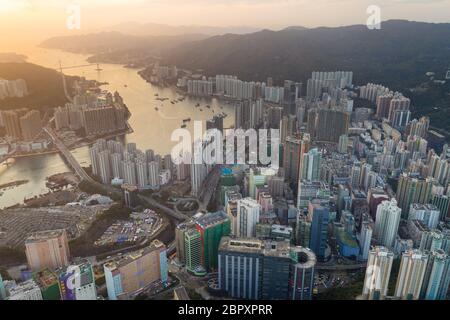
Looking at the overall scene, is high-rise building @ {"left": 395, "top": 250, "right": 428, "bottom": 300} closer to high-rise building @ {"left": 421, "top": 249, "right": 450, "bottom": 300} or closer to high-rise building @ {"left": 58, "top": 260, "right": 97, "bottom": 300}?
high-rise building @ {"left": 421, "top": 249, "right": 450, "bottom": 300}

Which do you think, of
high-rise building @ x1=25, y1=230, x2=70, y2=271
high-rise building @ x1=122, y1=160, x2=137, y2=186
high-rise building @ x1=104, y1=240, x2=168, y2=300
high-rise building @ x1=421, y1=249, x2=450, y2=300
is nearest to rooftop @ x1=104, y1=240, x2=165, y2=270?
high-rise building @ x1=104, y1=240, x2=168, y2=300

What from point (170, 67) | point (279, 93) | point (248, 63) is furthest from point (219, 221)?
point (170, 67)

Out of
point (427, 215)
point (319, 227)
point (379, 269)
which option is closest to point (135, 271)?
point (319, 227)

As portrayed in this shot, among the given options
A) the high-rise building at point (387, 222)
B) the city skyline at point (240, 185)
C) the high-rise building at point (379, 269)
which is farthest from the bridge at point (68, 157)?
the high-rise building at point (379, 269)

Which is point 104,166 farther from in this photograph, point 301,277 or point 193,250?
point 301,277

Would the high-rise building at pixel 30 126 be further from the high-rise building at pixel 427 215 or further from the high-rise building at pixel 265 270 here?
the high-rise building at pixel 427 215

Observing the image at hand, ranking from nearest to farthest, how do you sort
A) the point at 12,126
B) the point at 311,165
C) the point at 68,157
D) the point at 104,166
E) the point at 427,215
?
the point at 427,215, the point at 311,165, the point at 104,166, the point at 68,157, the point at 12,126
